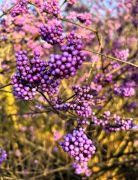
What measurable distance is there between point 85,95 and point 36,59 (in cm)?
54

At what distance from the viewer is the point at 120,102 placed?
5805 millimetres

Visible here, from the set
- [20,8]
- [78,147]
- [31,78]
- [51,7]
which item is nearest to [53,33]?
[51,7]

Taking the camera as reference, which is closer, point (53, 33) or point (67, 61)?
point (67, 61)

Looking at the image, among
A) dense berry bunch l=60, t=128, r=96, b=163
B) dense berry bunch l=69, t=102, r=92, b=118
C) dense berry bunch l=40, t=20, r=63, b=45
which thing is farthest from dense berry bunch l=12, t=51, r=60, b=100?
dense berry bunch l=40, t=20, r=63, b=45

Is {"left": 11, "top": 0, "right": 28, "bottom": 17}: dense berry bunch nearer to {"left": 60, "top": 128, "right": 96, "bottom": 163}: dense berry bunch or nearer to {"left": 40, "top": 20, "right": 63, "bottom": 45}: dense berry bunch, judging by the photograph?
{"left": 40, "top": 20, "right": 63, "bottom": 45}: dense berry bunch

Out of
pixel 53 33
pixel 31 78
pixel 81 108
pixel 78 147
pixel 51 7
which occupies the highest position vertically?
pixel 51 7

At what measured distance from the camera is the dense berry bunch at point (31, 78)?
6.03 feet

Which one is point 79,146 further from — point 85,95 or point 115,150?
point 115,150

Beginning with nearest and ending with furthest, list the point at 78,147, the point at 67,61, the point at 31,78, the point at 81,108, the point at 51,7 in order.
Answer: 1. the point at 67,61
2. the point at 31,78
3. the point at 78,147
4. the point at 81,108
5. the point at 51,7

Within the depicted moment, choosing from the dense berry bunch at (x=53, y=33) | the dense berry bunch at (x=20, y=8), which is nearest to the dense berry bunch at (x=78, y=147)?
the dense berry bunch at (x=53, y=33)

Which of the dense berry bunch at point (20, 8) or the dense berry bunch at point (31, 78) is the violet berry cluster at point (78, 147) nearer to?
the dense berry bunch at point (31, 78)

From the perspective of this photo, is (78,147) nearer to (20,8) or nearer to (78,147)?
(78,147)

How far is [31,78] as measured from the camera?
185 cm

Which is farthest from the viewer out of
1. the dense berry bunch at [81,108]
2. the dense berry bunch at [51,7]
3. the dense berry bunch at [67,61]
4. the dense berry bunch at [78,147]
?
the dense berry bunch at [51,7]
